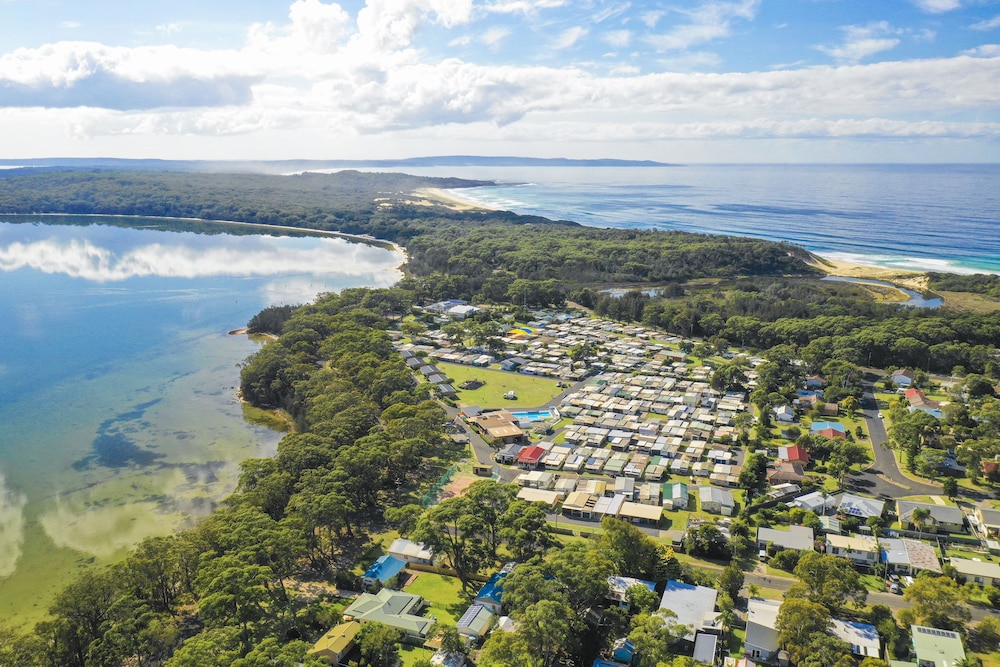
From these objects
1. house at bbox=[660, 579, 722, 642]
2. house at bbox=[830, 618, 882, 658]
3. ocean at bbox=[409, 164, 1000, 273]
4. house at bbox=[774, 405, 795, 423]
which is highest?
ocean at bbox=[409, 164, 1000, 273]

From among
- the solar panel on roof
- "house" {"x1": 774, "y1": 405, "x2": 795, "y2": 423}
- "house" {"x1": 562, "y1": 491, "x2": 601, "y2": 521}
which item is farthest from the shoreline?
the solar panel on roof

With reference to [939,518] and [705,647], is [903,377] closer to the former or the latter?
[939,518]

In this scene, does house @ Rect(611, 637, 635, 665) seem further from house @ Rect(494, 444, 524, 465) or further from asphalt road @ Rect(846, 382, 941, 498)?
asphalt road @ Rect(846, 382, 941, 498)

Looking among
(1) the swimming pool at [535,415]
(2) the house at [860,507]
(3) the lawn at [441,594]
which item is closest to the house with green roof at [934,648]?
(2) the house at [860,507]

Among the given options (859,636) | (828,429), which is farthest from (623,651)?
(828,429)

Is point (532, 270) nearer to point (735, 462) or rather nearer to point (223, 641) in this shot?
point (735, 462)

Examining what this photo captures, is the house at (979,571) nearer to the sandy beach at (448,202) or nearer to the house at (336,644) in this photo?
the house at (336,644)

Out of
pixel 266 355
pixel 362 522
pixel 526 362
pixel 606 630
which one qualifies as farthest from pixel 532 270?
pixel 606 630
